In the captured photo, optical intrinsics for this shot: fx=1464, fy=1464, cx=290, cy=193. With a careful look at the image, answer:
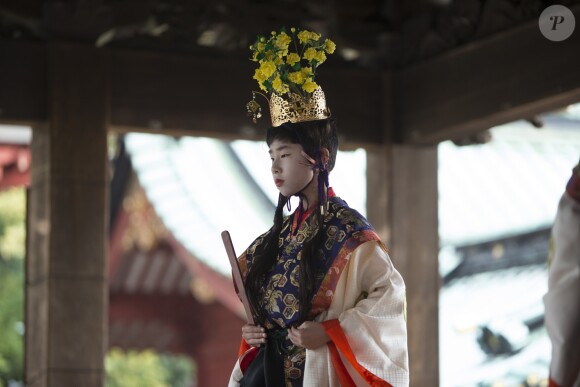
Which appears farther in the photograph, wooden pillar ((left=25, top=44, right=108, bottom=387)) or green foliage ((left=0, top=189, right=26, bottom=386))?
green foliage ((left=0, top=189, right=26, bottom=386))

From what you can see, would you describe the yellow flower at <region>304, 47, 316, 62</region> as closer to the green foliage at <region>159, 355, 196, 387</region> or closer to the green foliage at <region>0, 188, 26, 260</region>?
the green foliage at <region>0, 188, 26, 260</region>

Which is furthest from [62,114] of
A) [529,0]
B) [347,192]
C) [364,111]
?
[347,192]

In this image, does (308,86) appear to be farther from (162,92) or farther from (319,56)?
(162,92)

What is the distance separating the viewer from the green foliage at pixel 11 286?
12336 mm

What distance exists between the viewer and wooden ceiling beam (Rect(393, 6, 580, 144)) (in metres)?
6.13

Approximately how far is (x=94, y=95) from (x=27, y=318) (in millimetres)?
1078

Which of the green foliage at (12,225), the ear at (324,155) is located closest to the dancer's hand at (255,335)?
the ear at (324,155)

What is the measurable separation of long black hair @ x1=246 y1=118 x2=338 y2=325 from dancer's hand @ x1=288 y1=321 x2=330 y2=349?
0.25 ft

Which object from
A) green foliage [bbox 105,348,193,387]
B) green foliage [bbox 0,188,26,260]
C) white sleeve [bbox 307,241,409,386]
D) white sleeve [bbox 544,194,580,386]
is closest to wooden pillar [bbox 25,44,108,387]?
white sleeve [bbox 307,241,409,386]

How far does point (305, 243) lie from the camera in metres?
4.55

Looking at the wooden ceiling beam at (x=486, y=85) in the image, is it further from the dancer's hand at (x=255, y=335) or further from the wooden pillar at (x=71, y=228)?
the dancer's hand at (x=255, y=335)

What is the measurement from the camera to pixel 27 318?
22.2ft

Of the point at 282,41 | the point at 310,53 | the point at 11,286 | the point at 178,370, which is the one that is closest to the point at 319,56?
the point at 310,53

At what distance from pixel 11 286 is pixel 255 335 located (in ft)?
28.2
